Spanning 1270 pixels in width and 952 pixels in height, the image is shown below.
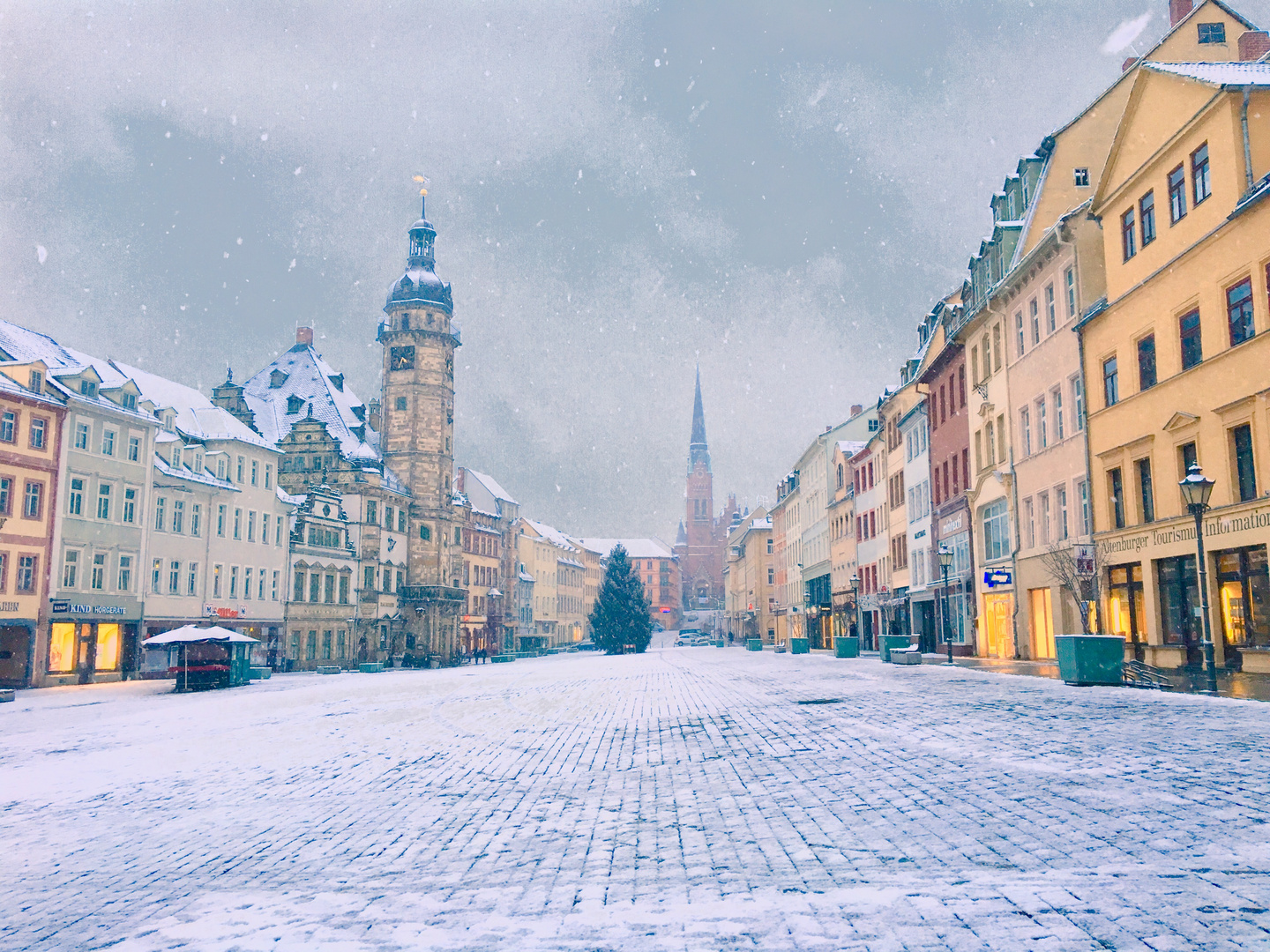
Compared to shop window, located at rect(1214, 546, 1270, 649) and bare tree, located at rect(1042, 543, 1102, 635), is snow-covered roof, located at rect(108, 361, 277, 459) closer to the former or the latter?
bare tree, located at rect(1042, 543, 1102, 635)

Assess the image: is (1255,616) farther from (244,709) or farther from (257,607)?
(257,607)

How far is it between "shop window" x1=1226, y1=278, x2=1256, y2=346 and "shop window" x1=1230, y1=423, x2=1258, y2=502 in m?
1.86

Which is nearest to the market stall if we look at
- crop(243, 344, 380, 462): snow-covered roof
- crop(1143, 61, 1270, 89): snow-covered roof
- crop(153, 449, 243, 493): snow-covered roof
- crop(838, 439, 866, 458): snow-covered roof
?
crop(153, 449, 243, 493): snow-covered roof

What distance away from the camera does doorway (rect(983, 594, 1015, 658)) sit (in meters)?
36.7

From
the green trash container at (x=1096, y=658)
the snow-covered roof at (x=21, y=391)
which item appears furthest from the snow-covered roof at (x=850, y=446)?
the green trash container at (x=1096, y=658)

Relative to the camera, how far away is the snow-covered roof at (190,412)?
52250 millimetres

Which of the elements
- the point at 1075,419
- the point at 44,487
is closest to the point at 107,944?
the point at 1075,419

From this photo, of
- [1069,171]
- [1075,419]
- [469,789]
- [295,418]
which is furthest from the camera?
[295,418]

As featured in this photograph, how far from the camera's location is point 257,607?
54.3m

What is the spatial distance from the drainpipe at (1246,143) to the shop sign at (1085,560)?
10.3 metres

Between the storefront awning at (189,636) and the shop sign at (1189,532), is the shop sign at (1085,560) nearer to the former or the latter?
the shop sign at (1189,532)

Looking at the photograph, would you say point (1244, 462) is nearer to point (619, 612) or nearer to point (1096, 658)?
point (1096, 658)

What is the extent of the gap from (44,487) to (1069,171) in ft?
123

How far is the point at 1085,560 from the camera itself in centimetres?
2823
